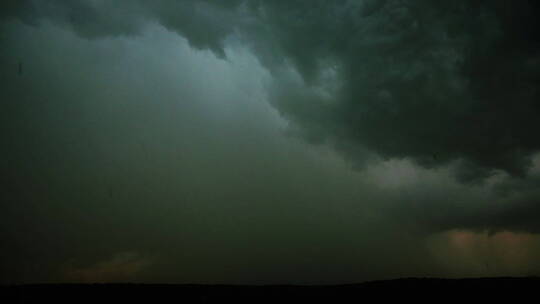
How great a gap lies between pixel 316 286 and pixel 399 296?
3842 mm

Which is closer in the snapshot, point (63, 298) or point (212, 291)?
point (63, 298)

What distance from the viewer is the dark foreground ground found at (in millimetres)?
16141

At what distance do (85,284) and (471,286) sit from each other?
59.2 ft

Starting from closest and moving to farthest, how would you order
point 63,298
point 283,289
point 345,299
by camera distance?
point 63,298, point 345,299, point 283,289

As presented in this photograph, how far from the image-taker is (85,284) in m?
17.4

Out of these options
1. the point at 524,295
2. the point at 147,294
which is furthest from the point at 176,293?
the point at 524,295

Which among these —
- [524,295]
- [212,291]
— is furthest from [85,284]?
[524,295]

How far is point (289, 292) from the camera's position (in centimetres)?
1791

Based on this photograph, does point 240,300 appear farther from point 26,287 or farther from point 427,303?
point 26,287

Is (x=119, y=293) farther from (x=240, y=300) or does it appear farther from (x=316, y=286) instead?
(x=316, y=286)

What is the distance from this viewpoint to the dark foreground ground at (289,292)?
16141mm

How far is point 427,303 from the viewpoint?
53.9ft

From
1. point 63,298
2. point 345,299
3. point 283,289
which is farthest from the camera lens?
point 283,289

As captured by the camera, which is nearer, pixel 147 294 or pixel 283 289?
pixel 147 294
